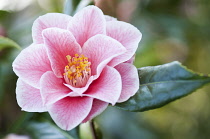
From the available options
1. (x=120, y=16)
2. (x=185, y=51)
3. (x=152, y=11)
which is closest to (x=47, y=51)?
(x=120, y=16)

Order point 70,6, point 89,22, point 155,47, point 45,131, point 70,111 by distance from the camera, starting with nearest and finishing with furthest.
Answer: point 70,111
point 89,22
point 70,6
point 45,131
point 155,47

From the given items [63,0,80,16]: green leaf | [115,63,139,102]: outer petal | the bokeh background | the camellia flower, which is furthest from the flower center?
the bokeh background

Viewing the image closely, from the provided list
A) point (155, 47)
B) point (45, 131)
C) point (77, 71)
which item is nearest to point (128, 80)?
point (77, 71)

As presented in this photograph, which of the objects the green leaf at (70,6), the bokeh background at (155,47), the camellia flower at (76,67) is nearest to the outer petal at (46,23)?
the camellia flower at (76,67)

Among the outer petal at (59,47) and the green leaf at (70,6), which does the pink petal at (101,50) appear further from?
the green leaf at (70,6)

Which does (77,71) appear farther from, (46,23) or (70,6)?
(70,6)

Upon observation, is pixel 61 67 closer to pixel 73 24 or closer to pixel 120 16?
pixel 73 24

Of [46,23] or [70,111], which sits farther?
[46,23]

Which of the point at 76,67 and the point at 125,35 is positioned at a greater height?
the point at 125,35
